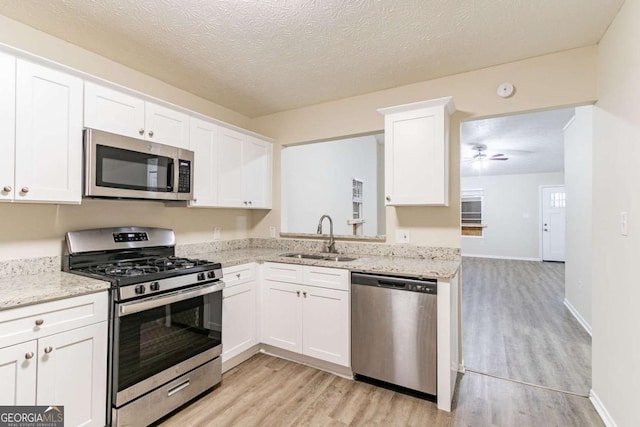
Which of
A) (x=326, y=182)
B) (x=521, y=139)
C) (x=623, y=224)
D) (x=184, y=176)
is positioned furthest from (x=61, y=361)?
(x=521, y=139)

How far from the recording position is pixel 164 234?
2.63 metres

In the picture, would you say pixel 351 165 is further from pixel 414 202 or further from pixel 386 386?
pixel 386 386

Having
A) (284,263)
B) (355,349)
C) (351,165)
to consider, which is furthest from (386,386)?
(351,165)

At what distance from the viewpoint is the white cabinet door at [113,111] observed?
191cm

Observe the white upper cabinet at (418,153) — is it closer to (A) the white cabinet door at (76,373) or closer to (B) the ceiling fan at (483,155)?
(A) the white cabinet door at (76,373)

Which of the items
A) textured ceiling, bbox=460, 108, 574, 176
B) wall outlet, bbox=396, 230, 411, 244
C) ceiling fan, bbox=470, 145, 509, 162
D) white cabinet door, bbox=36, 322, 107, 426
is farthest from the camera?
ceiling fan, bbox=470, 145, 509, 162

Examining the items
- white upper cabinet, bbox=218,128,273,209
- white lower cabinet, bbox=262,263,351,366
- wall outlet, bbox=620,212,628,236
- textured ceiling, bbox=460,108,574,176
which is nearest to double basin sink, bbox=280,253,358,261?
white lower cabinet, bbox=262,263,351,366

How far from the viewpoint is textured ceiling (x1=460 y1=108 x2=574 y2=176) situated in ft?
13.4

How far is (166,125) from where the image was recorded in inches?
92.5

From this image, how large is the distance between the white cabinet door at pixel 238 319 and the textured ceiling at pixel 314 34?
1798 mm

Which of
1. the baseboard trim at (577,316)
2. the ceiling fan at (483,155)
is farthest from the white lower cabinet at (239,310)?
the ceiling fan at (483,155)

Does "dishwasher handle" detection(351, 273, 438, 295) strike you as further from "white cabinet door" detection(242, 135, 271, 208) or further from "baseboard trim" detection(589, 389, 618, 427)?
"white cabinet door" detection(242, 135, 271, 208)

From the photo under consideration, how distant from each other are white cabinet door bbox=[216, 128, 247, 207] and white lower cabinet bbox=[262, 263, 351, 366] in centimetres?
72

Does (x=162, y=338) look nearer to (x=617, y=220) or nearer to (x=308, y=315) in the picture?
(x=308, y=315)
